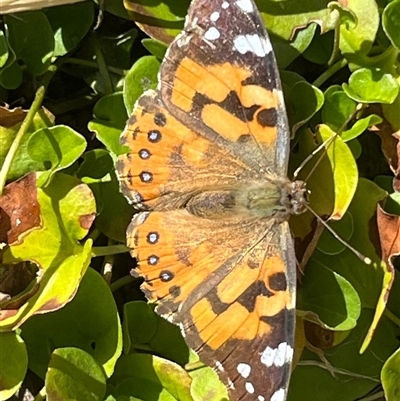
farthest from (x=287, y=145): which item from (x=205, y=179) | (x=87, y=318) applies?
(x=87, y=318)

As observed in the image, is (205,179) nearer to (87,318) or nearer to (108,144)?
(108,144)

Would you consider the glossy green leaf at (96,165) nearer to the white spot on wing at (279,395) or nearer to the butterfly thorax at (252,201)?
the butterfly thorax at (252,201)

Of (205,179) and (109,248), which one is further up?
(205,179)

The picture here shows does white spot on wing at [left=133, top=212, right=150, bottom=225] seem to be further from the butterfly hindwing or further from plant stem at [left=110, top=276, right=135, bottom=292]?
plant stem at [left=110, top=276, right=135, bottom=292]

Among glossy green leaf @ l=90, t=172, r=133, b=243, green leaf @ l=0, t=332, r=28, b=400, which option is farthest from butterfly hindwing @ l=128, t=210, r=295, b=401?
green leaf @ l=0, t=332, r=28, b=400

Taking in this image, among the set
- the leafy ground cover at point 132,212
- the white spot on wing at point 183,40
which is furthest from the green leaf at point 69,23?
the white spot on wing at point 183,40

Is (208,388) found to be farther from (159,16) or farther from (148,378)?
(159,16)
